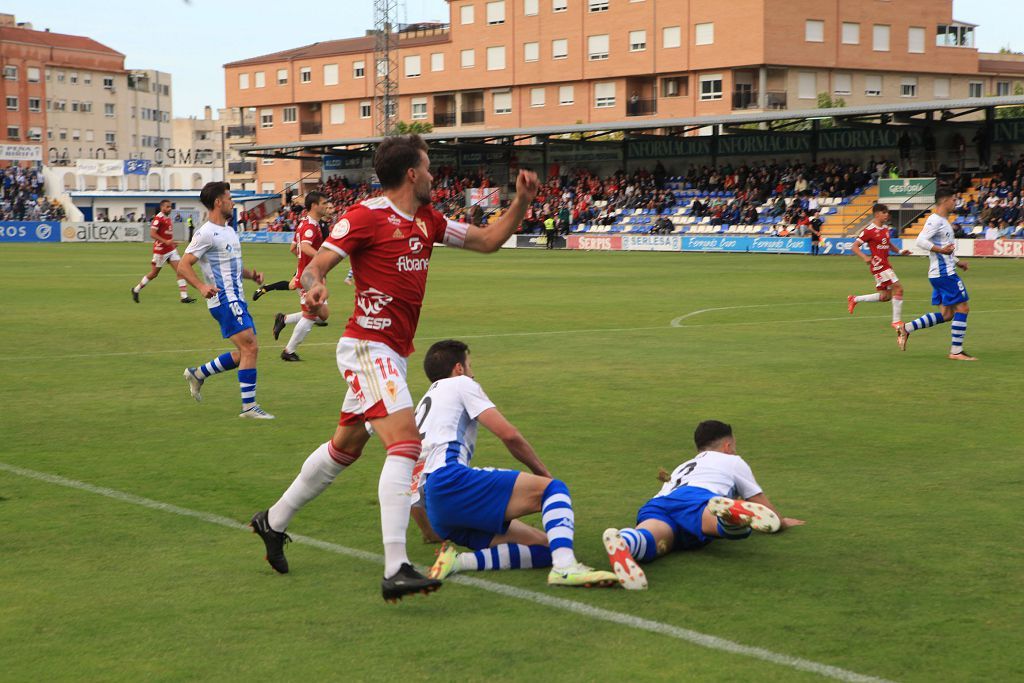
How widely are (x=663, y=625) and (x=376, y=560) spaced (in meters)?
1.78

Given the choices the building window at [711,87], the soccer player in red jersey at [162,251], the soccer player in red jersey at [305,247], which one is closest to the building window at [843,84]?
the building window at [711,87]

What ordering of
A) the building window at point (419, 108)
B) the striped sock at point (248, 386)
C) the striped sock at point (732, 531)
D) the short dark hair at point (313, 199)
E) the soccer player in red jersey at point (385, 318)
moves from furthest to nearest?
the building window at point (419, 108)
the short dark hair at point (313, 199)
the striped sock at point (248, 386)
the striped sock at point (732, 531)
the soccer player in red jersey at point (385, 318)

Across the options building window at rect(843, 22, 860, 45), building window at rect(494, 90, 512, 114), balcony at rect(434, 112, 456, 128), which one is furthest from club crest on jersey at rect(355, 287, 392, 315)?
balcony at rect(434, 112, 456, 128)

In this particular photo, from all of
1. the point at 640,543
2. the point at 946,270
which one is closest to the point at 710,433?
the point at 640,543

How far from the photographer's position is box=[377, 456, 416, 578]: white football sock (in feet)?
18.8

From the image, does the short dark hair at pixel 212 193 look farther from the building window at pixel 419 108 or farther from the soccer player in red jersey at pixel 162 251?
the building window at pixel 419 108

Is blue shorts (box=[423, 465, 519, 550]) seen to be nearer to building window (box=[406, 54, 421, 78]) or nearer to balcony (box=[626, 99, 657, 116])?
balcony (box=[626, 99, 657, 116])

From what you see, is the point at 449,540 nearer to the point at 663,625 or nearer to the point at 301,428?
the point at 663,625

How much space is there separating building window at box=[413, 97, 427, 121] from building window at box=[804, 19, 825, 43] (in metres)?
33.3

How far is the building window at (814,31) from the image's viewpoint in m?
79.4

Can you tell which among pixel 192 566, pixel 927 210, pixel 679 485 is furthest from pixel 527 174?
pixel 927 210

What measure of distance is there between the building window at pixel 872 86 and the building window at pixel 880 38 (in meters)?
1.90

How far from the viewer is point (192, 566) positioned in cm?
644

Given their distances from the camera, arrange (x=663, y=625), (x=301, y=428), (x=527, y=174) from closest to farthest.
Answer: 1. (x=663, y=625)
2. (x=527, y=174)
3. (x=301, y=428)
